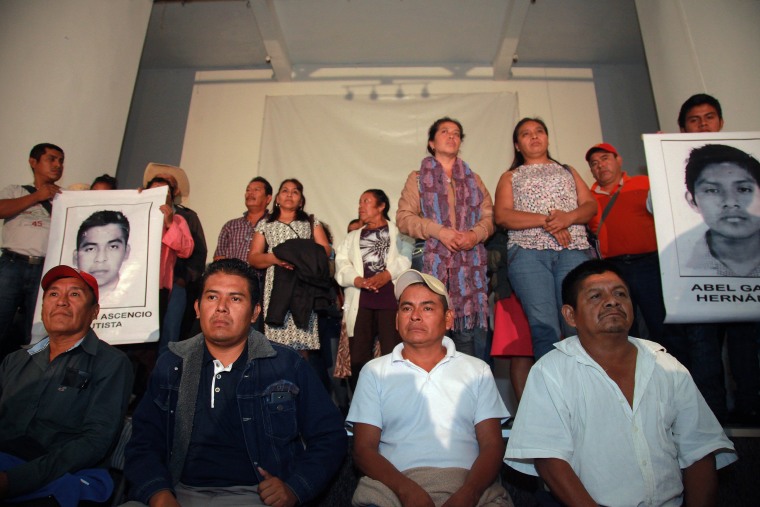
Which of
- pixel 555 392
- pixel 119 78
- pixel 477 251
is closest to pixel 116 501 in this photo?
pixel 555 392

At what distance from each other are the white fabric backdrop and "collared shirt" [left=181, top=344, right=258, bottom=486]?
4.22 metres

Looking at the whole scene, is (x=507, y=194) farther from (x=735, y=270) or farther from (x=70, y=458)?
(x=70, y=458)

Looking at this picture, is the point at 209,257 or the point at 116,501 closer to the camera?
the point at 116,501

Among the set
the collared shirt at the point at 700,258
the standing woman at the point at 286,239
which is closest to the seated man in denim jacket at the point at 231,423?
the standing woman at the point at 286,239

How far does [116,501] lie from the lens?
2174mm

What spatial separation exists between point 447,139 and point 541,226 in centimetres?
90

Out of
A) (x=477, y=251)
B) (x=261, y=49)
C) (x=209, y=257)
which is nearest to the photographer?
(x=477, y=251)

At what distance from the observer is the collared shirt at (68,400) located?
208cm

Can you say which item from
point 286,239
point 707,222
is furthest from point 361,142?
point 707,222

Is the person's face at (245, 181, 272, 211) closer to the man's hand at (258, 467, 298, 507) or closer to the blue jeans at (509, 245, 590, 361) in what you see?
the blue jeans at (509, 245, 590, 361)

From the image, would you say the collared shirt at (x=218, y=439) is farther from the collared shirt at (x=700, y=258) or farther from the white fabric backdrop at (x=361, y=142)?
the white fabric backdrop at (x=361, y=142)

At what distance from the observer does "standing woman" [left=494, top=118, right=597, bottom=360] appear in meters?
2.83

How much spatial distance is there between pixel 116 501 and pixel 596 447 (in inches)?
72.9

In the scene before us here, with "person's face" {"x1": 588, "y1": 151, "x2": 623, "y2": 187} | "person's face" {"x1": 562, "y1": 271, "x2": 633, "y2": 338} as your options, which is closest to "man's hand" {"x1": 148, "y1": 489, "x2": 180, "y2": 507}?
"person's face" {"x1": 562, "y1": 271, "x2": 633, "y2": 338}
